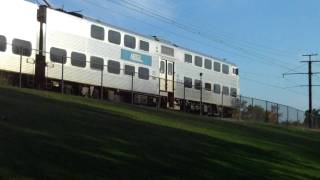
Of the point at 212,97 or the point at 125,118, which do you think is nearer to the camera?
the point at 125,118

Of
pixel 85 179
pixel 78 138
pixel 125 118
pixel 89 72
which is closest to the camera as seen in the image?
pixel 85 179

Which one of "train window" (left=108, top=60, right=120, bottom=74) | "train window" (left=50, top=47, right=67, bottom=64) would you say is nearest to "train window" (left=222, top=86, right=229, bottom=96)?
"train window" (left=108, top=60, right=120, bottom=74)

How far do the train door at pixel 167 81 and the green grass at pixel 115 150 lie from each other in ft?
63.5

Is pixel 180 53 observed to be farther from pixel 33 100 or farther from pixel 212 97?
pixel 33 100

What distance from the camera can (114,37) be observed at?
125 ft

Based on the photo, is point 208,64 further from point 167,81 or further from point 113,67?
point 113,67

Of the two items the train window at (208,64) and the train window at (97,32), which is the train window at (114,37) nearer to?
the train window at (97,32)

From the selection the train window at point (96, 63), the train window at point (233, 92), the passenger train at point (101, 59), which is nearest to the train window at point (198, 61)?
the passenger train at point (101, 59)

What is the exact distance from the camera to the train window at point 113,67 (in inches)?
1499

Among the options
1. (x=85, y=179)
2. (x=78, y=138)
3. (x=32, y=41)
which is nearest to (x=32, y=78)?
(x=32, y=41)

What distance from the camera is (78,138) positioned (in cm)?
1589

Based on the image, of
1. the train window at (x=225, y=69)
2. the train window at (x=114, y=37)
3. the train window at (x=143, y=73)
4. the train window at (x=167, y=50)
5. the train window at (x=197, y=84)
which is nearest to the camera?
the train window at (x=114, y=37)

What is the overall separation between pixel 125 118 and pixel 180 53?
23276mm

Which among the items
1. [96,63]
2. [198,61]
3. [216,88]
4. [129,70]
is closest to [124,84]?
[129,70]
